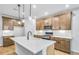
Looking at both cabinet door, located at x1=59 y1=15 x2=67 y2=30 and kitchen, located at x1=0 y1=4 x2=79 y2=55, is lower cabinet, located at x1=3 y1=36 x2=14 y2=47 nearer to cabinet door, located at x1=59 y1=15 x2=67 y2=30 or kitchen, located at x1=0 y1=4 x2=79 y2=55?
kitchen, located at x1=0 y1=4 x2=79 y2=55

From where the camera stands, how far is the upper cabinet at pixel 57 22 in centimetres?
161

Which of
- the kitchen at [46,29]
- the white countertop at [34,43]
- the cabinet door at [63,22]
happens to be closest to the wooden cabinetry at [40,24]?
the kitchen at [46,29]

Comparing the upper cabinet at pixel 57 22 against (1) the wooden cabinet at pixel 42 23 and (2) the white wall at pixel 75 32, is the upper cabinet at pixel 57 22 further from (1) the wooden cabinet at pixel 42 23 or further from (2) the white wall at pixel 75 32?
(2) the white wall at pixel 75 32

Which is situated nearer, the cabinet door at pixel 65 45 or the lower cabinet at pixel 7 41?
the cabinet door at pixel 65 45

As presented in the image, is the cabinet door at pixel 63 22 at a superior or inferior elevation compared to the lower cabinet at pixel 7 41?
superior

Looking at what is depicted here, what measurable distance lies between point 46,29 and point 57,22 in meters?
0.25

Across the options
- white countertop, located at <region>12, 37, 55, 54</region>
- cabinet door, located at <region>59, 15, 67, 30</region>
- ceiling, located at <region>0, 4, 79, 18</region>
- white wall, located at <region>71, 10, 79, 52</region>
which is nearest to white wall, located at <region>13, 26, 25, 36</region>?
white countertop, located at <region>12, 37, 55, 54</region>

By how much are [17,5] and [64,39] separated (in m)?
1.13

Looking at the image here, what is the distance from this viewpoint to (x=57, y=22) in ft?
5.51

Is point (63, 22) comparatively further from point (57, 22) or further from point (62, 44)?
point (62, 44)

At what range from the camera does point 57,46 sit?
1.64m

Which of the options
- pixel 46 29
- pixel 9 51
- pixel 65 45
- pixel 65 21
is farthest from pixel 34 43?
pixel 65 21
